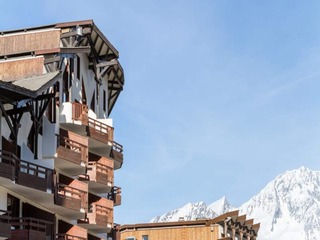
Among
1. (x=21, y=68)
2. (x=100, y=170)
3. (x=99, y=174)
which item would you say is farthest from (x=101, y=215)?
(x=21, y=68)

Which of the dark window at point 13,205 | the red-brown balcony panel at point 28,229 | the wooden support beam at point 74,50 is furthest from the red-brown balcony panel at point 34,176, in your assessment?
the wooden support beam at point 74,50

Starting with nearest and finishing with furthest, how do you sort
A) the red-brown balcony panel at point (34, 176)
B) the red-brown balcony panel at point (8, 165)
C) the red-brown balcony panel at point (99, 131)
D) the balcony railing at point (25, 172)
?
the red-brown balcony panel at point (8, 165) < the balcony railing at point (25, 172) < the red-brown balcony panel at point (34, 176) < the red-brown balcony panel at point (99, 131)

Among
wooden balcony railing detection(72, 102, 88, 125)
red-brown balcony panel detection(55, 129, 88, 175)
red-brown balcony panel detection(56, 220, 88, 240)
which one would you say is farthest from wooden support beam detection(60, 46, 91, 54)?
red-brown balcony panel detection(56, 220, 88, 240)

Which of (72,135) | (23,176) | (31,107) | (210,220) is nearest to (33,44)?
(72,135)

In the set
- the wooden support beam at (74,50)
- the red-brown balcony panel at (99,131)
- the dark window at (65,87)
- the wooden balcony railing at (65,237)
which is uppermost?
the wooden support beam at (74,50)

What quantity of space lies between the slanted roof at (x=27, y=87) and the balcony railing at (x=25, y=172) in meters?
2.48

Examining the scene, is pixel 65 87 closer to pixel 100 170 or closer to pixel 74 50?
pixel 74 50

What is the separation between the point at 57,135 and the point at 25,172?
4.63 meters

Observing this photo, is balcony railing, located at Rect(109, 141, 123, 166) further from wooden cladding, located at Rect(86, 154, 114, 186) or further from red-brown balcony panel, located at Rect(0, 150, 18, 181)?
red-brown balcony panel, located at Rect(0, 150, 18, 181)

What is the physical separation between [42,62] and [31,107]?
631cm

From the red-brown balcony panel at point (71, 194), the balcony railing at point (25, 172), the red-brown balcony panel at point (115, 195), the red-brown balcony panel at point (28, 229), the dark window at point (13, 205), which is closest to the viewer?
the balcony railing at point (25, 172)

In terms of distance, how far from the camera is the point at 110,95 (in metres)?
62.6

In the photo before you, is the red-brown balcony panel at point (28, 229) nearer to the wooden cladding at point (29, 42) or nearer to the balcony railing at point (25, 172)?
the balcony railing at point (25, 172)

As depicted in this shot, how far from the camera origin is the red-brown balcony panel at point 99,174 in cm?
5053
